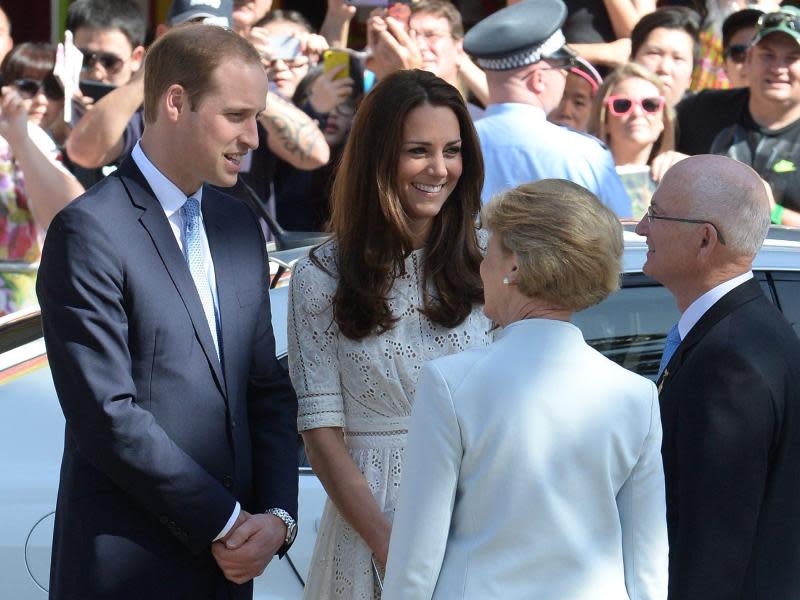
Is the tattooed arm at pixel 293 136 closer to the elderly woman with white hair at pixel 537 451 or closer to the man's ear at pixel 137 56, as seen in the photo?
the man's ear at pixel 137 56

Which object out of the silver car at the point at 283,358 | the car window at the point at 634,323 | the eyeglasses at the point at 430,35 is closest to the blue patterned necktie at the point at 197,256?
the silver car at the point at 283,358

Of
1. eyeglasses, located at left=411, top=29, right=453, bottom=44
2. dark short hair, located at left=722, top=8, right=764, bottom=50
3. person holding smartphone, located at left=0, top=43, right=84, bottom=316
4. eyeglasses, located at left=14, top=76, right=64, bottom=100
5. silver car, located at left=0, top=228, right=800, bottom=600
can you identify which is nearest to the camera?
silver car, located at left=0, top=228, right=800, bottom=600

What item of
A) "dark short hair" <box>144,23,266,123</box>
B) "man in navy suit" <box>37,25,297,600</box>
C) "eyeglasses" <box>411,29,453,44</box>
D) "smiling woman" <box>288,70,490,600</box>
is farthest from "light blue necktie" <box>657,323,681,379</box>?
"eyeglasses" <box>411,29,453,44</box>

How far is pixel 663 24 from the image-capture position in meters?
6.17

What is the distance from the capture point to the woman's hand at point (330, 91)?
19.3ft

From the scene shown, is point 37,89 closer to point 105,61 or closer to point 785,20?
point 105,61

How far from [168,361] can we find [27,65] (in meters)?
3.87

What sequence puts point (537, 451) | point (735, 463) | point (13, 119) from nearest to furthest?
point (537, 451)
point (735, 463)
point (13, 119)

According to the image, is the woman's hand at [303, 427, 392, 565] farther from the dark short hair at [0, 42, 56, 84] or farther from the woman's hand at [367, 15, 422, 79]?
the dark short hair at [0, 42, 56, 84]

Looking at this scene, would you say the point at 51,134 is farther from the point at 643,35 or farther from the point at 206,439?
the point at 206,439

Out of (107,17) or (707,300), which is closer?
(707,300)

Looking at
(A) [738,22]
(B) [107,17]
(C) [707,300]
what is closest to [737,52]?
(A) [738,22]

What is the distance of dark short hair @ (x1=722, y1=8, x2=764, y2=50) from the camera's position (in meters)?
6.32

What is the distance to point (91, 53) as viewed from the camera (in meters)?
5.99
